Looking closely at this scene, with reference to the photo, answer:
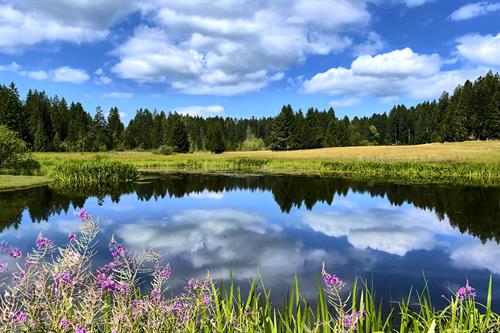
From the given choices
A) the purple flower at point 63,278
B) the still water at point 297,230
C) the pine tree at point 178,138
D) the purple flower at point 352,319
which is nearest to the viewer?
the purple flower at point 352,319

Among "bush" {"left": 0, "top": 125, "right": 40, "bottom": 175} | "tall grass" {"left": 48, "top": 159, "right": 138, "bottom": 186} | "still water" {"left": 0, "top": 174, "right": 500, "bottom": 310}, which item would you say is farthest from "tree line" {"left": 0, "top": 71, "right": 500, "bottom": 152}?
"still water" {"left": 0, "top": 174, "right": 500, "bottom": 310}

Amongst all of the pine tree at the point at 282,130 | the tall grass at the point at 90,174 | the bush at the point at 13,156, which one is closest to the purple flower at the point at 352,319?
the tall grass at the point at 90,174

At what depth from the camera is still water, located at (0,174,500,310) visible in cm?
1155

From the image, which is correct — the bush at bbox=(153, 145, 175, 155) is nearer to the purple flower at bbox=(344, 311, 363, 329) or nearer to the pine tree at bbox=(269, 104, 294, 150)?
the pine tree at bbox=(269, 104, 294, 150)

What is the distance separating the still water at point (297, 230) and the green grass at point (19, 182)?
79.0 inches

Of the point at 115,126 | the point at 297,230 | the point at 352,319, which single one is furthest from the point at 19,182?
the point at 115,126

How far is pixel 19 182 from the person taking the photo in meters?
32.4

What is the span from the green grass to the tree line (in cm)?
4735

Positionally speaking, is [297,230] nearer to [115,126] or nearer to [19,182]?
[19,182]

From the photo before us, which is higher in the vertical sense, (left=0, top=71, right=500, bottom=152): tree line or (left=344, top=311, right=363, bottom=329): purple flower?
(left=0, top=71, right=500, bottom=152): tree line

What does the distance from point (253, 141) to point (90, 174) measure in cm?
8203

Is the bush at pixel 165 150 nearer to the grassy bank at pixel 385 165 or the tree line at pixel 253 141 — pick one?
the tree line at pixel 253 141

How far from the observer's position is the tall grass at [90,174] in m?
36.7

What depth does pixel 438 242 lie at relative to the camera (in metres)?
15.9
